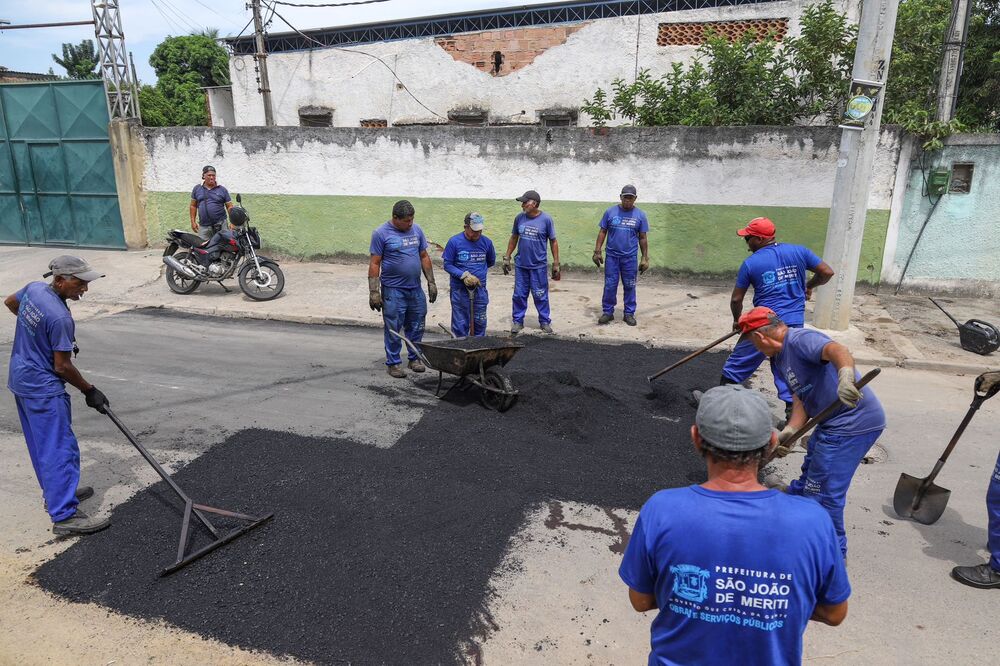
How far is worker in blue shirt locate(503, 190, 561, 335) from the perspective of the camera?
857cm

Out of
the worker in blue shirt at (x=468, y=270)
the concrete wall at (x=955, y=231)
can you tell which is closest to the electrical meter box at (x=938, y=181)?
the concrete wall at (x=955, y=231)

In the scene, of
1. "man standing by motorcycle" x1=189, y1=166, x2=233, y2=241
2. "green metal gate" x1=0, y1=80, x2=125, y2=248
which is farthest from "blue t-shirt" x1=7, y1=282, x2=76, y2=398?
"green metal gate" x1=0, y1=80, x2=125, y2=248

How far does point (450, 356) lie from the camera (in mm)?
5914

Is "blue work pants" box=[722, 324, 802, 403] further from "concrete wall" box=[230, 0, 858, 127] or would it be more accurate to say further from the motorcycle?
"concrete wall" box=[230, 0, 858, 127]

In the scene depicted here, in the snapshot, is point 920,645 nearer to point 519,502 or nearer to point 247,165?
point 519,502

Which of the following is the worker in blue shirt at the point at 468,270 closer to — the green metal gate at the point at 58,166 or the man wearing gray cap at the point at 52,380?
the man wearing gray cap at the point at 52,380

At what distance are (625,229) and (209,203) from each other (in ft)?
23.8

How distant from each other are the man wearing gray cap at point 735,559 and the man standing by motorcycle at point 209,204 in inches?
428

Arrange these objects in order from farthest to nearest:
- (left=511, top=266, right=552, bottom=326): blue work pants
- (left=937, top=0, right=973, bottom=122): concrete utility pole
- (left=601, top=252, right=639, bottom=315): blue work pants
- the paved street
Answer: (left=937, top=0, right=973, bottom=122): concrete utility pole → (left=601, top=252, right=639, bottom=315): blue work pants → (left=511, top=266, right=552, bottom=326): blue work pants → the paved street

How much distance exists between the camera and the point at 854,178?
26.1 ft

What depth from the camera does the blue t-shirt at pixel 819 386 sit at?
3.55 metres

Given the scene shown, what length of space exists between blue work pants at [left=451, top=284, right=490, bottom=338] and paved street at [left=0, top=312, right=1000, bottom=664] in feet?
3.74

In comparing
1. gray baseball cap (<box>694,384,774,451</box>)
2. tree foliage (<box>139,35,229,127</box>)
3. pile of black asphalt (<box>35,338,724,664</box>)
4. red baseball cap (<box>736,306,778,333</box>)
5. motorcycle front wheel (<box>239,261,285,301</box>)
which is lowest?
pile of black asphalt (<box>35,338,724,664</box>)

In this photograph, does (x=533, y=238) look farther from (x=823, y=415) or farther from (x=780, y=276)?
(x=823, y=415)
